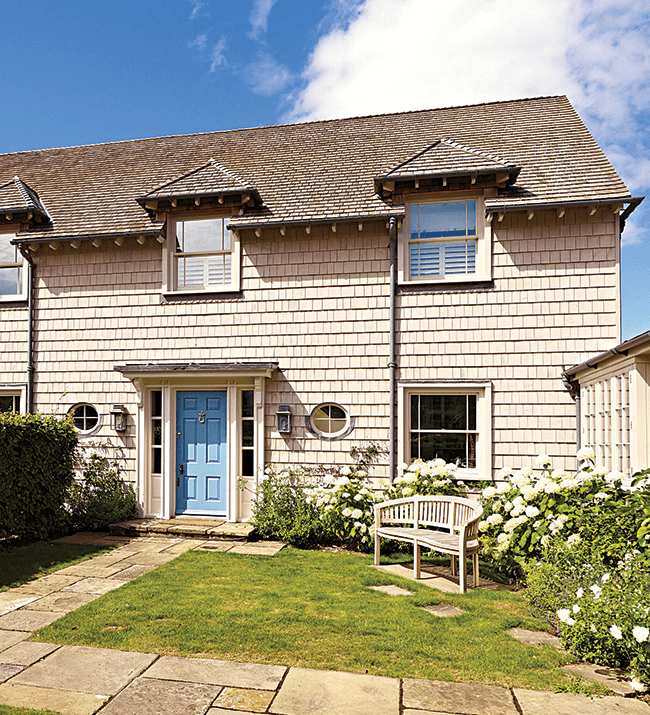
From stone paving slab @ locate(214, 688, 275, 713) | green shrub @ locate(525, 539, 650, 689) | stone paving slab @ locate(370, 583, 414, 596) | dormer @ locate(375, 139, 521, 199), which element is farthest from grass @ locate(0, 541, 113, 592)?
dormer @ locate(375, 139, 521, 199)

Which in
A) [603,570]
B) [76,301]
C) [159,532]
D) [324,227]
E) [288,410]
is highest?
[324,227]

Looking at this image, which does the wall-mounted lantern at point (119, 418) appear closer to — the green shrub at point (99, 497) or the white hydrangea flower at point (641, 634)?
the green shrub at point (99, 497)

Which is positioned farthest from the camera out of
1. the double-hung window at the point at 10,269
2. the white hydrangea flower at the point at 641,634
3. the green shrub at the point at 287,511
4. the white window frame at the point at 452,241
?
the double-hung window at the point at 10,269

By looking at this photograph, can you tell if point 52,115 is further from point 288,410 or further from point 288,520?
point 288,520

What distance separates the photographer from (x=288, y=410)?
376 inches

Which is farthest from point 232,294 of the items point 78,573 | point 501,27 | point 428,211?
point 501,27

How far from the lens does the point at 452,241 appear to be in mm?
9539

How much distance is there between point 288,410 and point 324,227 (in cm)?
334

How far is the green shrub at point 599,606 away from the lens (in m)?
4.04

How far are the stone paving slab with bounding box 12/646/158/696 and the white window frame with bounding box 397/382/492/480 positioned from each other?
5.71 metres

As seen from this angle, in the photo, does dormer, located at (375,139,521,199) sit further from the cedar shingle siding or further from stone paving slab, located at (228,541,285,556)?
stone paving slab, located at (228,541,285,556)

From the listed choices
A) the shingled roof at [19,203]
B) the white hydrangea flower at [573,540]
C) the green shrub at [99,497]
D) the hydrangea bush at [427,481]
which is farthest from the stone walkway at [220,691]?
the shingled roof at [19,203]

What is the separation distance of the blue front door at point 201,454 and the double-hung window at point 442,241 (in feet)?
13.8

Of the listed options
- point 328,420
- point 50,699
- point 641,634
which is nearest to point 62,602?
point 50,699
